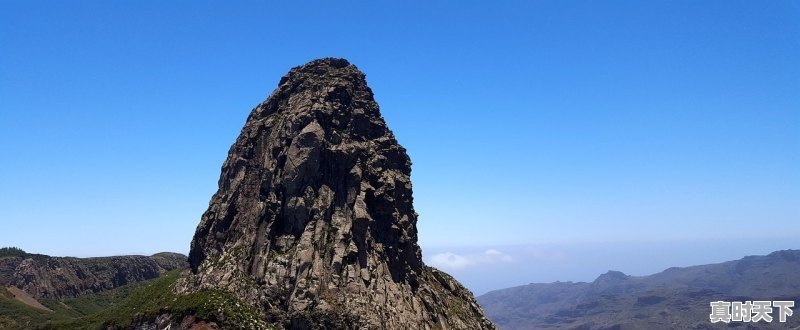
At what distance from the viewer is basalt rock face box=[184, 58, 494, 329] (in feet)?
361

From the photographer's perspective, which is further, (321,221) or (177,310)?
(321,221)

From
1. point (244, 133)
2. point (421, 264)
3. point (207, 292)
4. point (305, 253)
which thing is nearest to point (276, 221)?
point (305, 253)

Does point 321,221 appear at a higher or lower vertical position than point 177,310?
higher

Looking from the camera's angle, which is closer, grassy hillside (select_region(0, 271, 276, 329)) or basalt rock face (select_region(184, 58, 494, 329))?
grassy hillside (select_region(0, 271, 276, 329))

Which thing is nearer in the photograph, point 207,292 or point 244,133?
point 207,292

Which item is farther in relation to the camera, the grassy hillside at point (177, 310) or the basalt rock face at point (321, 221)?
the basalt rock face at point (321, 221)

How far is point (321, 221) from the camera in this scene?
118 m

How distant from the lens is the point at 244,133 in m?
137

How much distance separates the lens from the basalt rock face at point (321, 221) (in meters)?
110

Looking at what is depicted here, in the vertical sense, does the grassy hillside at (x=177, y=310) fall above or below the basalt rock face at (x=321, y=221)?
below

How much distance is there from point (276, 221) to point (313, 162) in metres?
14.2

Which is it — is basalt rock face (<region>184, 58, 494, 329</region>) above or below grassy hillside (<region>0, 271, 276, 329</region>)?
above

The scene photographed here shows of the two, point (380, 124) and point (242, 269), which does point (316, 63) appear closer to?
point (380, 124)

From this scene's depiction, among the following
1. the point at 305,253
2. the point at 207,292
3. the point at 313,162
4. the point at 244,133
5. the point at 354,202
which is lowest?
the point at 207,292
